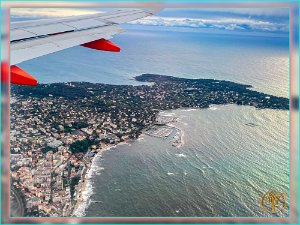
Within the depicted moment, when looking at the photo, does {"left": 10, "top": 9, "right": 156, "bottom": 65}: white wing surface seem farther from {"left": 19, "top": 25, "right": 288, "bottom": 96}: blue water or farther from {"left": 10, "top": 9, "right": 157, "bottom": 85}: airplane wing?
{"left": 19, "top": 25, "right": 288, "bottom": 96}: blue water

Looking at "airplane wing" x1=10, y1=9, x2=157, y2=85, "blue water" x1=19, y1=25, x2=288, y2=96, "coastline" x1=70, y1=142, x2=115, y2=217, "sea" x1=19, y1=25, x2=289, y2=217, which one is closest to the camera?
"airplane wing" x1=10, y1=9, x2=157, y2=85

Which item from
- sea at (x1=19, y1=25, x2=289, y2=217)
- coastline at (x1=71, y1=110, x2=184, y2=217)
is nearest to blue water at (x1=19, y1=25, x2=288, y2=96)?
sea at (x1=19, y1=25, x2=289, y2=217)

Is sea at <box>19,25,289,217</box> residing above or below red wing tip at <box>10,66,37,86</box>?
below

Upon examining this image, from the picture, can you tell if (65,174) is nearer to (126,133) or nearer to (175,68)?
(126,133)

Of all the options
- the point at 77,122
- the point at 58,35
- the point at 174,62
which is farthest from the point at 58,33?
the point at 174,62

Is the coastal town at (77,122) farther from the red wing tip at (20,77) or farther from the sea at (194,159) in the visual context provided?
the red wing tip at (20,77)

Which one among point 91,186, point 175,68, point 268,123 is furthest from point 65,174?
point 175,68
